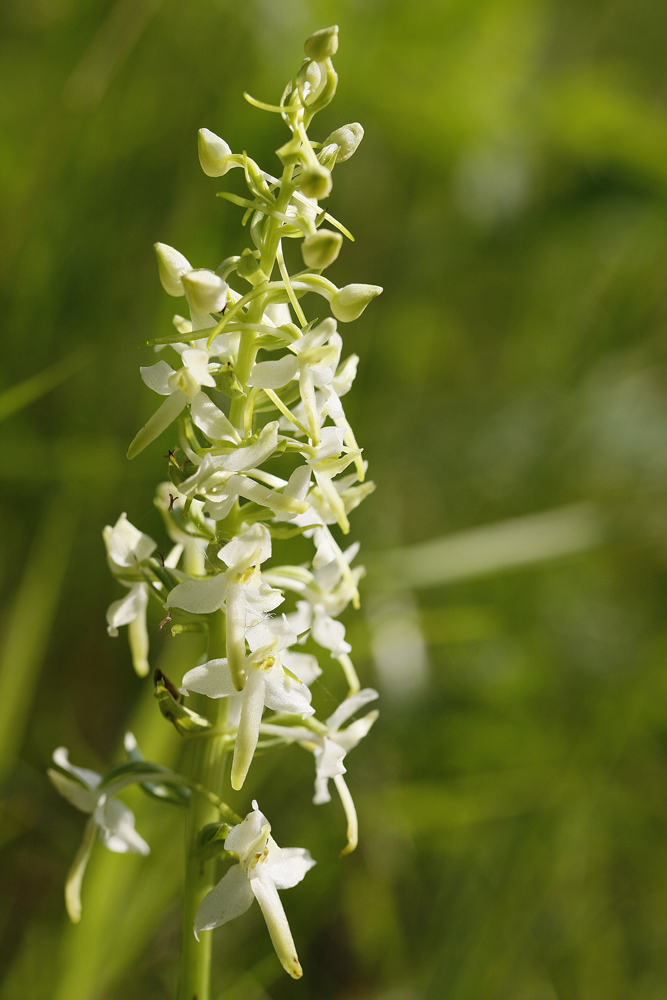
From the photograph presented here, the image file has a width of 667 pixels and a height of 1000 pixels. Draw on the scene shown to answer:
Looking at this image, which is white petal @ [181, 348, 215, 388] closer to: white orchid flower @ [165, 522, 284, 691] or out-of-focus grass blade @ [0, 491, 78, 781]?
white orchid flower @ [165, 522, 284, 691]

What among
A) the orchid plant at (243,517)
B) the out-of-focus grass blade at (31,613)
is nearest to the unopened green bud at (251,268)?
the orchid plant at (243,517)

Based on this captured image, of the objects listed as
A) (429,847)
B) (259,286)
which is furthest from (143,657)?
(429,847)

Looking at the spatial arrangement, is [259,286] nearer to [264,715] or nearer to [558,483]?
[264,715]

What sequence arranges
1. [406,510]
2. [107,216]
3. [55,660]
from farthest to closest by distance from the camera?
[406,510], [55,660], [107,216]

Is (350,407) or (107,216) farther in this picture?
(107,216)

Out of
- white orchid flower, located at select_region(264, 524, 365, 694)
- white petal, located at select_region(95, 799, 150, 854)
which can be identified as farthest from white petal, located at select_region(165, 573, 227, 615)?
white petal, located at select_region(95, 799, 150, 854)

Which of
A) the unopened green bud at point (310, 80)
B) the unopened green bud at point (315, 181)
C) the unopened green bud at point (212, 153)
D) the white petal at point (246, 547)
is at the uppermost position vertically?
the unopened green bud at point (310, 80)

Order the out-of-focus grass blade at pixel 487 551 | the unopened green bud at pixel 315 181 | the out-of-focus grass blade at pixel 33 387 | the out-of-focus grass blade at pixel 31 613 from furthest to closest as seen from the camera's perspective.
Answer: the out-of-focus grass blade at pixel 487 551 < the out-of-focus grass blade at pixel 31 613 < the out-of-focus grass blade at pixel 33 387 < the unopened green bud at pixel 315 181

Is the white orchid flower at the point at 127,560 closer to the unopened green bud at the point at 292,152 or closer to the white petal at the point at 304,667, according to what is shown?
the white petal at the point at 304,667
